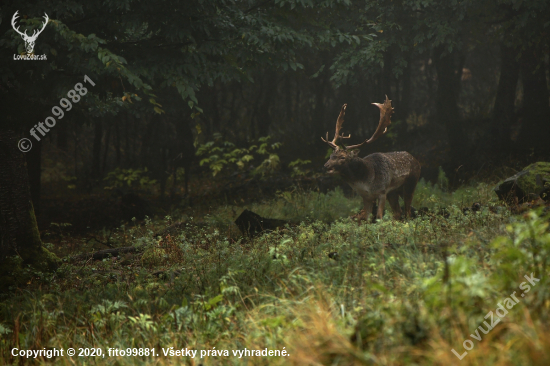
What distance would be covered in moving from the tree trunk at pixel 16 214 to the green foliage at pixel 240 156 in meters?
9.88

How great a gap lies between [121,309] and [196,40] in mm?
5938

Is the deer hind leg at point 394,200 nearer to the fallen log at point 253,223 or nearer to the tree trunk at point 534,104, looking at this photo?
the fallen log at point 253,223

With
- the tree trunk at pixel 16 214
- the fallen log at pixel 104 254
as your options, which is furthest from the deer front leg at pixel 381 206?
the tree trunk at pixel 16 214

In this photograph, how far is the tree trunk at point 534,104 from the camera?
13.7m

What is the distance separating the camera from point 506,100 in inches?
568

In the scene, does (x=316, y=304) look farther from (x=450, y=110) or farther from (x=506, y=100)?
(x=450, y=110)

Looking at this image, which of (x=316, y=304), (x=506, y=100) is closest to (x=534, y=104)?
(x=506, y=100)

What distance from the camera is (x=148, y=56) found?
922 centimetres

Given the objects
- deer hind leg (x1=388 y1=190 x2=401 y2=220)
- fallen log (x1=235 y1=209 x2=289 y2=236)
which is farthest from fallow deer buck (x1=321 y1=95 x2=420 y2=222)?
fallen log (x1=235 y1=209 x2=289 y2=236)

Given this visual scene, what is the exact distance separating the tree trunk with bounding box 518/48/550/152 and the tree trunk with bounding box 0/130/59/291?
42.7 feet

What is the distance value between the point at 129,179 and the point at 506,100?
47.6ft

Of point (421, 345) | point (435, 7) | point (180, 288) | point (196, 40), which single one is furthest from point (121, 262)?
point (435, 7)

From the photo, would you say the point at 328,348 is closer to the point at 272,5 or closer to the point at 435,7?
the point at 272,5

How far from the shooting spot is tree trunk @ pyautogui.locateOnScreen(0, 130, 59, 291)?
7.84 meters
